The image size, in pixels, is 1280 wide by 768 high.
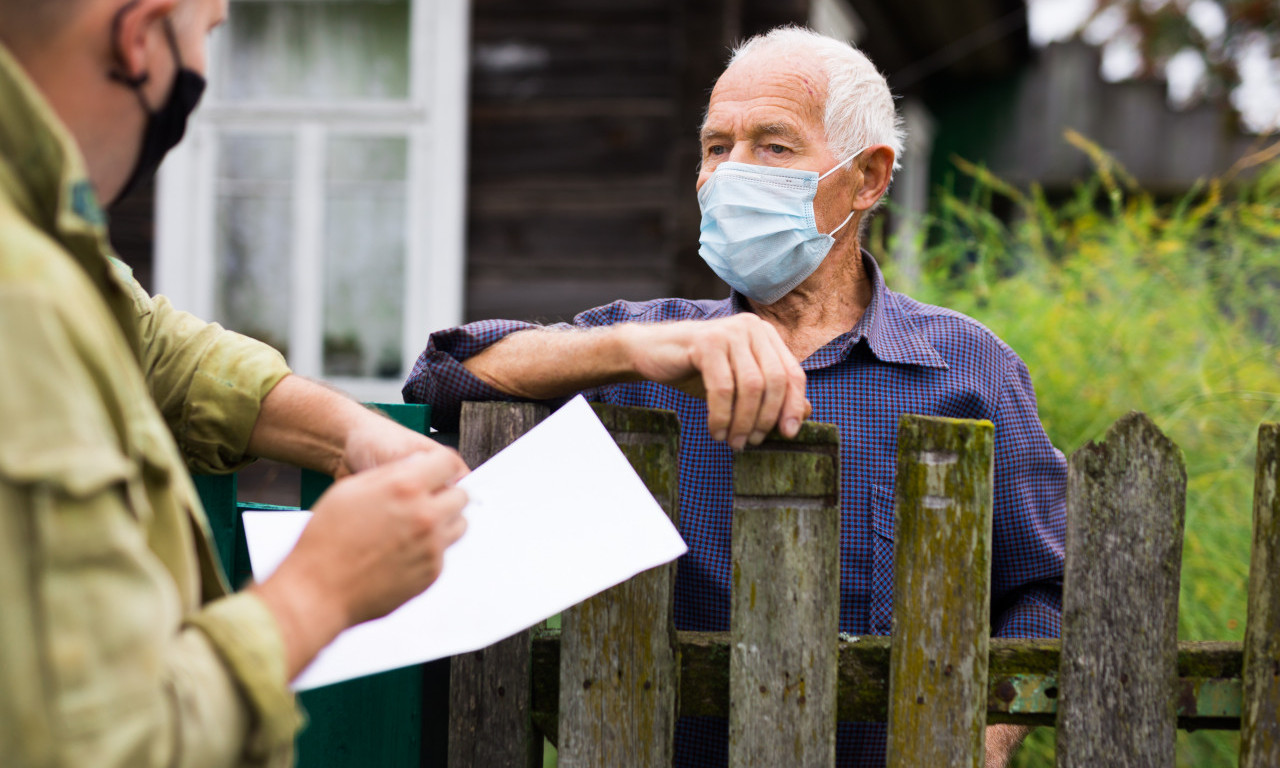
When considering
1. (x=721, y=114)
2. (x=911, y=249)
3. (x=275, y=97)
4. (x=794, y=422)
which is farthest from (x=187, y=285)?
(x=794, y=422)

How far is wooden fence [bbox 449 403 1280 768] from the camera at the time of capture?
1.22m

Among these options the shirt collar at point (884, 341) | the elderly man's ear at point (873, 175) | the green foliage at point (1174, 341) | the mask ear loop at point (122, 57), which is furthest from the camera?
→ the green foliage at point (1174, 341)

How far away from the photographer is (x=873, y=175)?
6.08 feet

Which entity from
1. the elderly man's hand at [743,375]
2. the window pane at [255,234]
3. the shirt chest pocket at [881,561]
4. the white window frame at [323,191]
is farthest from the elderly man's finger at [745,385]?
the window pane at [255,234]

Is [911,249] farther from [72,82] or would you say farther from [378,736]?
[72,82]

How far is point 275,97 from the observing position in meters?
4.75

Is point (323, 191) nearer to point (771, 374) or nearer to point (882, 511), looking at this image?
point (882, 511)

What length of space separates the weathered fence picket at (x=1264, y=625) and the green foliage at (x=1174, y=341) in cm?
112

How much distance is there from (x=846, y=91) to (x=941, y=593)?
928 millimetres

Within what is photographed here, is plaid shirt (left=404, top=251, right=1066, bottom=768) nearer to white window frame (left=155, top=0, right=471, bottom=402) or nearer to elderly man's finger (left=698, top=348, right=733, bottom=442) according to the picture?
elderly man's finger (left=698, top=348, right=733, bottom=442)

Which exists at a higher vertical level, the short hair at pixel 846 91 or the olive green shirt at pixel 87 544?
the short hair at pixel 846 91

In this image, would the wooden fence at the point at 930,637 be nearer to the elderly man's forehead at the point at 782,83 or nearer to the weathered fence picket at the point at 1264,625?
the weathered fence picket at the point at 1264,625

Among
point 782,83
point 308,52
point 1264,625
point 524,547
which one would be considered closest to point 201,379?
point 524,547

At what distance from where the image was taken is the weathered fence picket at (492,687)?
1.35 metres
